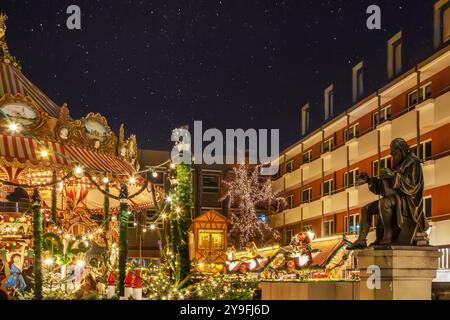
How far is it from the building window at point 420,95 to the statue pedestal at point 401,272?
21.7 meters

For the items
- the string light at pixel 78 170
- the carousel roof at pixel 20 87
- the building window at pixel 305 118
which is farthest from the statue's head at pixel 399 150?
the building window at pixel 305 118

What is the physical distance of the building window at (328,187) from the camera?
45.1 meters

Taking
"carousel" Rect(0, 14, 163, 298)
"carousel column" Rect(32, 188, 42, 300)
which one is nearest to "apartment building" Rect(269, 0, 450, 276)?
"carousel" Rect(0, 14, 163, 298)

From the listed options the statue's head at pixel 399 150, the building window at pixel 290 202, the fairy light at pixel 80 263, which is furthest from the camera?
the building window at pixel 290 202

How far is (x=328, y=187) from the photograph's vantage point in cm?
Result: 4594

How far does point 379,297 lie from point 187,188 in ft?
27.9

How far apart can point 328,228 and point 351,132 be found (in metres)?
7.68

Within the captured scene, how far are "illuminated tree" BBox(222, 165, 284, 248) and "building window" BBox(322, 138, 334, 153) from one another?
988cm

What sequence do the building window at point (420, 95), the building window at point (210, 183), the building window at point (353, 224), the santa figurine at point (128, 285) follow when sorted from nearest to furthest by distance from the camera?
the santa figurine at point (128, 285) → the building window at point (420, 95) → the building window at point (353, 224) → the building window at point (210, 183)

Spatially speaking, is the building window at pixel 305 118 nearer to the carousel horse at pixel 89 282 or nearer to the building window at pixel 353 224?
the building window at pixel 353 224

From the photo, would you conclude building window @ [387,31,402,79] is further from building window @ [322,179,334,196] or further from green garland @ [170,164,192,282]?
green garland @ [170,164,192,282]

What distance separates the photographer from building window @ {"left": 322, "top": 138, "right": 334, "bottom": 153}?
44828 millimetres

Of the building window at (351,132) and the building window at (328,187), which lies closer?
the building window at (351,132)
